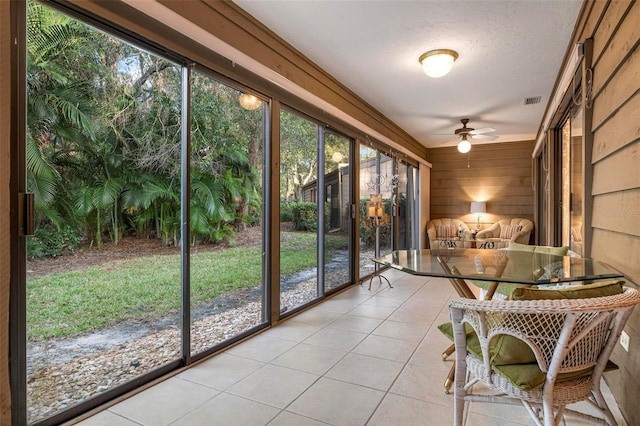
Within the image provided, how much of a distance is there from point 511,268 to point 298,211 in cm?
211

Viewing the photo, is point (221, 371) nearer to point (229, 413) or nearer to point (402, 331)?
point (229, 413)

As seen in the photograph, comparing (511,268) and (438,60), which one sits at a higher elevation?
(438,60)

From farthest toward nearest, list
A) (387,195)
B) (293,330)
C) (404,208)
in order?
(404,208) → (387,195) → (293,330)

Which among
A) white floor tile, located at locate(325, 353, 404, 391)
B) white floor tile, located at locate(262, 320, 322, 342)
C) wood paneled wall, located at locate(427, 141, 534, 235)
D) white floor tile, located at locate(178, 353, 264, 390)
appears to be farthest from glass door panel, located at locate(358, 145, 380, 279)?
wood paneled wall, located at locate(427, 141, 534, 235)

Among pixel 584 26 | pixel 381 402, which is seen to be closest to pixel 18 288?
pixel 381 402

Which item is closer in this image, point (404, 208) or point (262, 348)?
point (262, 348)

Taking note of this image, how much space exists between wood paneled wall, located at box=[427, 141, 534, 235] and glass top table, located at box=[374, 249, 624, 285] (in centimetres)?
533

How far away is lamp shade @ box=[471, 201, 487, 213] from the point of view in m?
7.29

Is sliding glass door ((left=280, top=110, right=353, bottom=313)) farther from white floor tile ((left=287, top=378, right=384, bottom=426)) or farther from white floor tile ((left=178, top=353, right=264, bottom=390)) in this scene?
white floor tile ((left=287, top=378, right=384, bottom=426))

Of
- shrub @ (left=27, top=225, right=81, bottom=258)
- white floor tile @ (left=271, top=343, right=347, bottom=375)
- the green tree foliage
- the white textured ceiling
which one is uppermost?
the white textured ceiling

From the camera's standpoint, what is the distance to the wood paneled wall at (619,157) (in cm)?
160

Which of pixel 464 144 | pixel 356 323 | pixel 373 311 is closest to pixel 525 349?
pixel 356 323

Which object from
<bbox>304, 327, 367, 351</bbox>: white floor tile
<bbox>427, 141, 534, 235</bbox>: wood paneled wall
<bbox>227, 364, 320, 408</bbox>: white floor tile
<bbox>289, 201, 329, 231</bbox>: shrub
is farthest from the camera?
<bbox>427, 141, 534, 235</bbox>: wood paneled wall

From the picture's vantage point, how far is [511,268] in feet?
6.47
